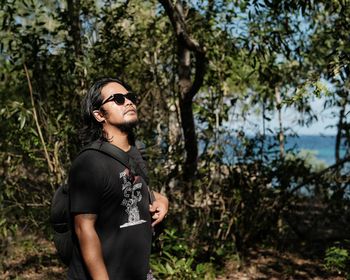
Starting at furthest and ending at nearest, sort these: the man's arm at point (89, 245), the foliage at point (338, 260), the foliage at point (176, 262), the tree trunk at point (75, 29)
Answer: the tree trunk at point (75, 29) → the foliage at point (176, 262) → the foliage at point (338, 260) → the man's arm at point (89, 245)

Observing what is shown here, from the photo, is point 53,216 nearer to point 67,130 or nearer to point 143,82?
point 67,130

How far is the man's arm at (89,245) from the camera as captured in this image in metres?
2.18

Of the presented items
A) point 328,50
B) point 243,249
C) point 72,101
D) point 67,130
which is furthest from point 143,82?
point 328,50

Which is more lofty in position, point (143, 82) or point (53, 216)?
point (143, 82)

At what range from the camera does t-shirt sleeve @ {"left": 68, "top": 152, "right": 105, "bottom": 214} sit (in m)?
2.20

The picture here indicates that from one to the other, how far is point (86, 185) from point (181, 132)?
4093mm

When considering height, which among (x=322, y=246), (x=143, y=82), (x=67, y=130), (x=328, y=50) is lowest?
(x=322, y=246)

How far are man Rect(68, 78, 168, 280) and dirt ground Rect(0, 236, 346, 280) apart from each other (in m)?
3.71

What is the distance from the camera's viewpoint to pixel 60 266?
645cm

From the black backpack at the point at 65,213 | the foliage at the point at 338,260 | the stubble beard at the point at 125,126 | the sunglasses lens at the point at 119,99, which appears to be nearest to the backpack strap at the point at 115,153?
the black backpack at the point at 65,213

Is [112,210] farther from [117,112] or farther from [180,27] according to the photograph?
[180,27]

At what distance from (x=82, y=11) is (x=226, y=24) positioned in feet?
5.93

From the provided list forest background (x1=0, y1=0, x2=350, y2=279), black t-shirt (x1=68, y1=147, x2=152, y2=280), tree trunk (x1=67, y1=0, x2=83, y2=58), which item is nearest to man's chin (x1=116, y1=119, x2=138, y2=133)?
A: black t-shirt (x1=68, y1=147, x2=152, y2=280)

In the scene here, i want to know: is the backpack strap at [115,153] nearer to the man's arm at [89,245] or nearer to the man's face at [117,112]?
the man's face at [117,112]
